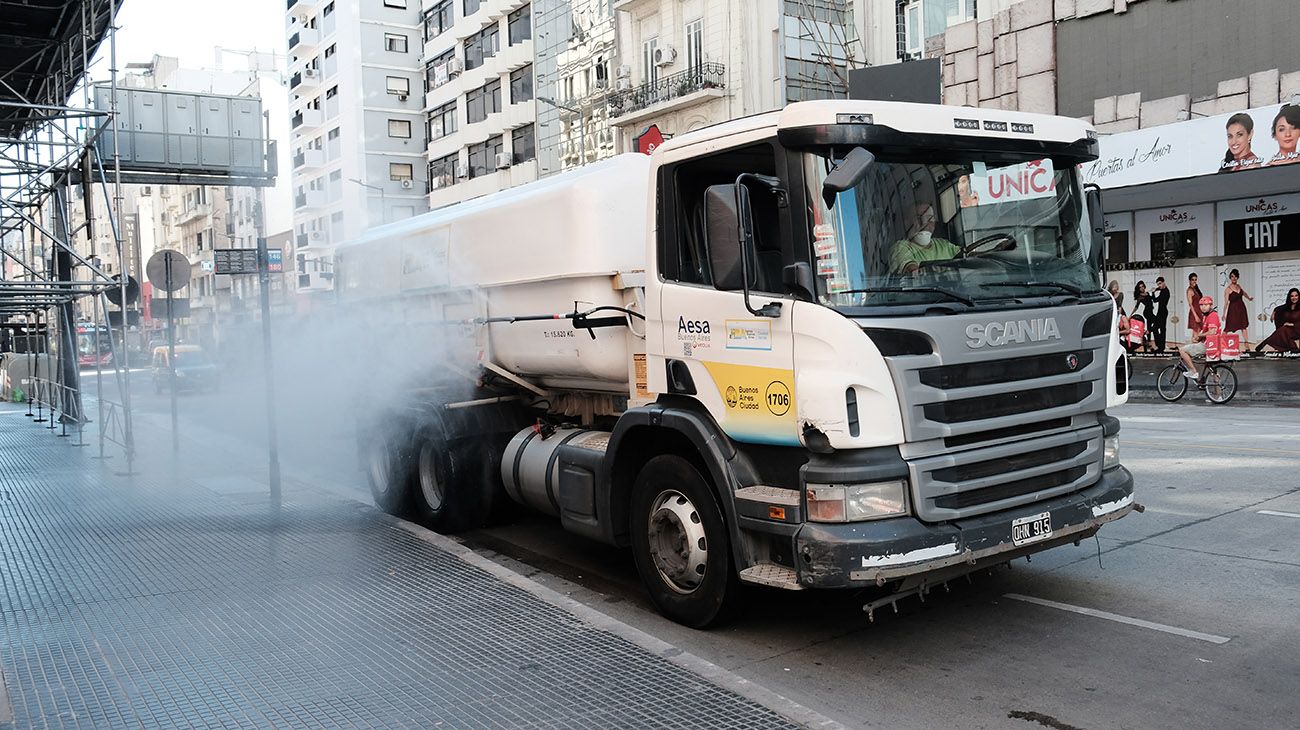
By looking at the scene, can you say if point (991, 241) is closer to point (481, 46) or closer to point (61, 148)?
point (61, 148)

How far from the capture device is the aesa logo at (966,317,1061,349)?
17.0 feet

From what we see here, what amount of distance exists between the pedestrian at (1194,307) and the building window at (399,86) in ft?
179

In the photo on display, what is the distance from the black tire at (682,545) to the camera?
5.71 metres

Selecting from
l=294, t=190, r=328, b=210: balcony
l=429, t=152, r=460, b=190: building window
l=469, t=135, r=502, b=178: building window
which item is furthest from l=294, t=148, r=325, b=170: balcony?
l=469, t=135, r=502, b=178: building window

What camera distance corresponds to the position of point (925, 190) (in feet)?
17.7

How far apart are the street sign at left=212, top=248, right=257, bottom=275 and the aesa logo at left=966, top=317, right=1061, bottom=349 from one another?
912 centimetres

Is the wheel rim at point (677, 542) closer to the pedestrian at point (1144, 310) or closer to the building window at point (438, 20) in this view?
the pedestrian at point (1144, 310)

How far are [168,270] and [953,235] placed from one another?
43.4ft

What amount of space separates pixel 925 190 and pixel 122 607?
5.59m

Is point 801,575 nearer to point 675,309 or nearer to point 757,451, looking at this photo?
point 757,451

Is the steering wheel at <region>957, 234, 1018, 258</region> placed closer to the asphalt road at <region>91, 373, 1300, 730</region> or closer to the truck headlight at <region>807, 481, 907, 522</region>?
the truck headlight at <region>807, 481, 907, 522</region>

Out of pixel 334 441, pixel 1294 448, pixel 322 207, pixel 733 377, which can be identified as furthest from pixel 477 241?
pixel 322 207

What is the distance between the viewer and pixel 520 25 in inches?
1943

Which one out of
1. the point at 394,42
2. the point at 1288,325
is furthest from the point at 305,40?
the point at 1288,325
